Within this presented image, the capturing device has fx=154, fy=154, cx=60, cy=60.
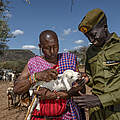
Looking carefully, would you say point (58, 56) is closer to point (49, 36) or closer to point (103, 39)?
point (49, 36)

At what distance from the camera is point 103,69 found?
163 cm

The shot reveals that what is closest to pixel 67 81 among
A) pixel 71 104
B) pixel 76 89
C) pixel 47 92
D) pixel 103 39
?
pixel 76 89

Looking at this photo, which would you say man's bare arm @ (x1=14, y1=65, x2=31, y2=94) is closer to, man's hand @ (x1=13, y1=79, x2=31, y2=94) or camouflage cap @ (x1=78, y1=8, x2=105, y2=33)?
man's hand @ (x1=13, y1=79, x2=31, y2=94)

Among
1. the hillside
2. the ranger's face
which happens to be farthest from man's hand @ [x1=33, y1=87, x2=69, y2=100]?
the hillside

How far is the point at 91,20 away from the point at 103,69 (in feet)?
1.73

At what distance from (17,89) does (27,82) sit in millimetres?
159

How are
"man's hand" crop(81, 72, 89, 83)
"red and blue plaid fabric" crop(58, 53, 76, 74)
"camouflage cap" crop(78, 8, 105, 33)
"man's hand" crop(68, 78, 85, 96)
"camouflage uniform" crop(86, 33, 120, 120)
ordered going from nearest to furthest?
"camouflage uniform" crop(86, 33, 120, 120), "camouflage cap" crop(78, 8, 105, 33), "man's hand" crop(68, 78, 85, 96), "man's hand" crop(81, 72, 89, 83), "red and blue plaid fabric" crop(58, 53, 76, 74)

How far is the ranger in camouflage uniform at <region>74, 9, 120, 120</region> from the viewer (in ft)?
4.84

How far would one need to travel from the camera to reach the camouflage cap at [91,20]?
62.7 inches

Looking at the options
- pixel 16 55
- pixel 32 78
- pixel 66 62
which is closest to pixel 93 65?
pixel 66 62

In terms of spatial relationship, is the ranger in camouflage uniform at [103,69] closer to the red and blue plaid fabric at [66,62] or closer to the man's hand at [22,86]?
the red and blue plaid fabric at [66,62]

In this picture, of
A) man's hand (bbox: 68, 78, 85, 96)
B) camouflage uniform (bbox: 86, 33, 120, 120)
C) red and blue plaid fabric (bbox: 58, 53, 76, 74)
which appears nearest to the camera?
camouflage uniform (bbox: 86, 33, 120, 120)

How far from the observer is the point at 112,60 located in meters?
1.59

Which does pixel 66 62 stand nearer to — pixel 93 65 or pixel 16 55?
pixel 93 65
